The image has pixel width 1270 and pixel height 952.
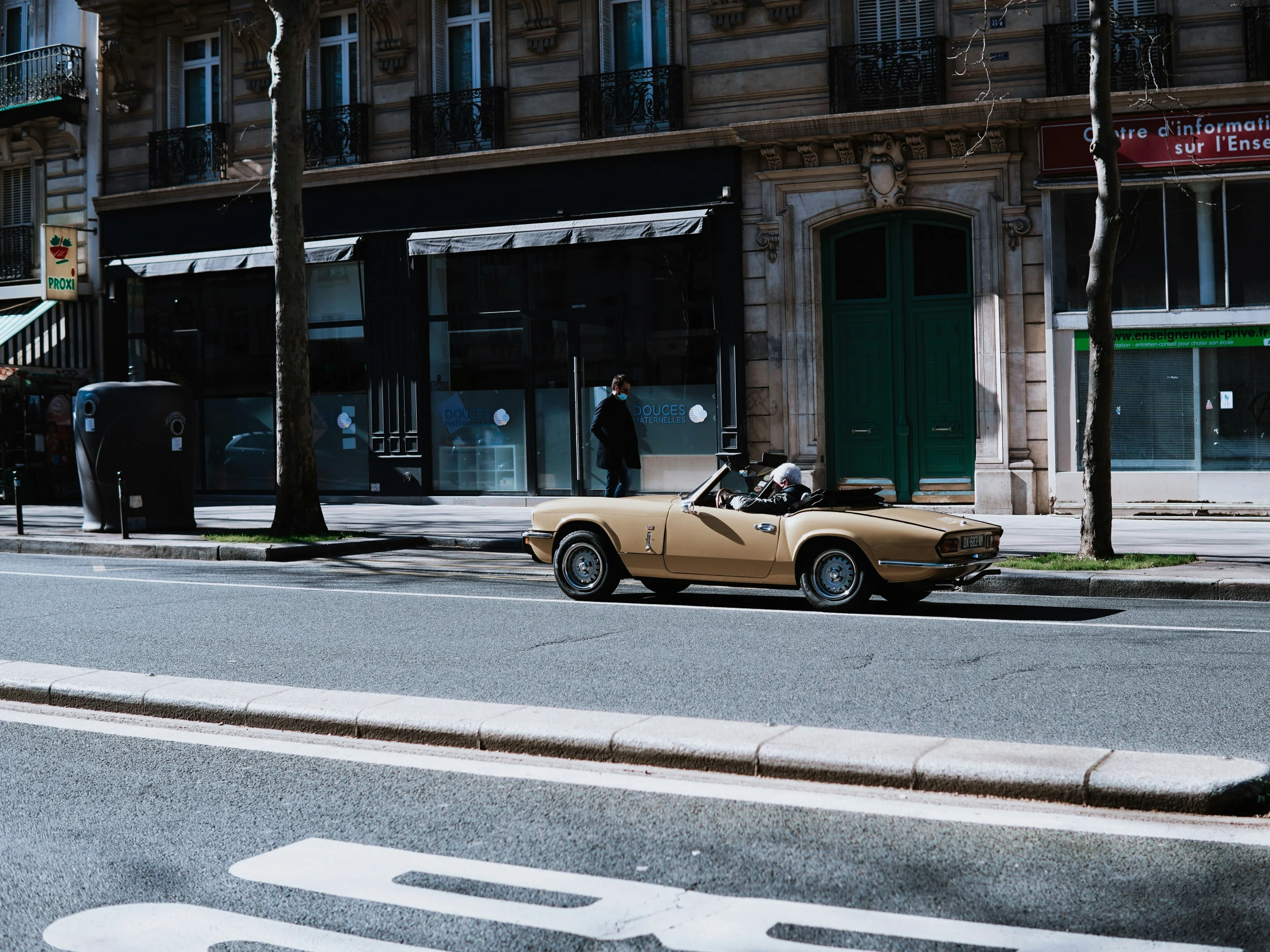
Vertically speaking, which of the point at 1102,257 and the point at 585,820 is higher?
the point at 1102,257

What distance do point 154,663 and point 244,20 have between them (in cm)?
1807

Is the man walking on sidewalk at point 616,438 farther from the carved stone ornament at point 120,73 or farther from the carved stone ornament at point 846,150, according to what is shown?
the carved stone ornament at point 120,73

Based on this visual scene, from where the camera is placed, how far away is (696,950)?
11.6 ft

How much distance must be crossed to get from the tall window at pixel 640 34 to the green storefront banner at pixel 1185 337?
735 cm

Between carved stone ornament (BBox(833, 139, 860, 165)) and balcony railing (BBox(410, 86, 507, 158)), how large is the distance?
5.28 metres

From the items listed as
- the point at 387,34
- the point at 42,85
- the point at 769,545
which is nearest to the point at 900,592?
the point at 769,545

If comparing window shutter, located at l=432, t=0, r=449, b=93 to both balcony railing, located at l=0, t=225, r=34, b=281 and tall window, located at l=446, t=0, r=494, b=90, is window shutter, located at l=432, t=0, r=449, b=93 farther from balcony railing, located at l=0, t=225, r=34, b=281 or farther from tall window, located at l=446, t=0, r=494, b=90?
balcony railing, located at l=0, t=225, r=34, b=281

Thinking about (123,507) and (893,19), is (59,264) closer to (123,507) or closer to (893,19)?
(123,507)

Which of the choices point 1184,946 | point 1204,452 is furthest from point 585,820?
point 1204,452

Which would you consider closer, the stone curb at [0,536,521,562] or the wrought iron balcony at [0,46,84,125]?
the stone curb at [0,536,521,562]

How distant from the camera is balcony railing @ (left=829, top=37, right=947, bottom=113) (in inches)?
730

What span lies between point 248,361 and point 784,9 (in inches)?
421

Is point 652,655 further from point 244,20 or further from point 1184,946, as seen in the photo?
point 244,20

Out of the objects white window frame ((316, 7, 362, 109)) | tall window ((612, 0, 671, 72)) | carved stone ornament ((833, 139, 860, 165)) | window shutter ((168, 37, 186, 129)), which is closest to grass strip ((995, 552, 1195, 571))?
carved stone ornament ((833, 139, 860, 165))
